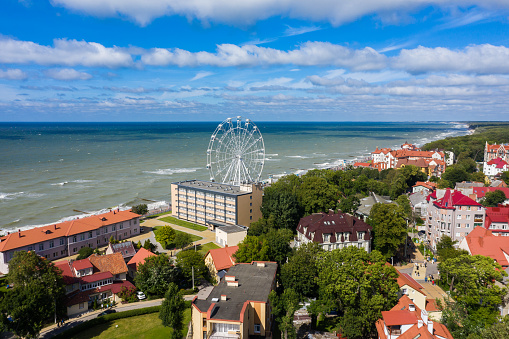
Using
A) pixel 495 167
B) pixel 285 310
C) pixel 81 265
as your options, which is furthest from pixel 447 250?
pixel 495 167

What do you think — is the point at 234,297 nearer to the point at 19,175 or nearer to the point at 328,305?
the point at 328,305

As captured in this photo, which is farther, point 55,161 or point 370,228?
point 55,161

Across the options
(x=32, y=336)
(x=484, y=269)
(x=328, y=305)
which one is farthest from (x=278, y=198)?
(x=32, y=336)

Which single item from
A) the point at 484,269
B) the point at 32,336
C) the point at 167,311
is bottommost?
the point at 32,336

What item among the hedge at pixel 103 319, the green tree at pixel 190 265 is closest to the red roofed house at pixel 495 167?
the green tree at pixel 190 265

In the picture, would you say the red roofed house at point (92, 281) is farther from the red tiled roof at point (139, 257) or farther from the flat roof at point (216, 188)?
the flat roof at point (216, 188)

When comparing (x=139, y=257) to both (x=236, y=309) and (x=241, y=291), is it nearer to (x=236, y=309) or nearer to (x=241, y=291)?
(x=241, y=291)

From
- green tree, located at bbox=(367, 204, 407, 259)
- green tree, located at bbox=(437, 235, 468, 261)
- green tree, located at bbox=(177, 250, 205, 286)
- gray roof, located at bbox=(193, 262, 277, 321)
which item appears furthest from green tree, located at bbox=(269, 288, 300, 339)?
green tree, located at bbox=(437, 235, 468, 261)
